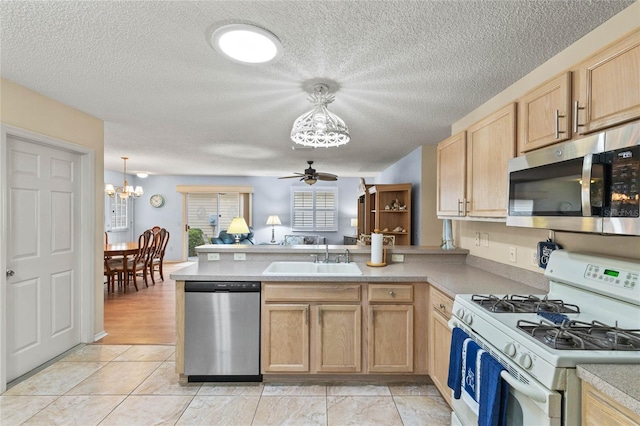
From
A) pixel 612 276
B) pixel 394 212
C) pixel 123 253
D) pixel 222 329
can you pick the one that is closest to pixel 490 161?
pixel 612 276

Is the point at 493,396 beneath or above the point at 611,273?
beneath

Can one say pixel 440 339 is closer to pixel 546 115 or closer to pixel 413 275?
pixel 413 275

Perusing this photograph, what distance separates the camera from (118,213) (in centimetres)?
730

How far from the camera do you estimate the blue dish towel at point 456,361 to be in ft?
5.30

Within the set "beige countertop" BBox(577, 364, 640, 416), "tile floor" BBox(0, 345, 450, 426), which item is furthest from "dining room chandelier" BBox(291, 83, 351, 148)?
"tile floor" BBox(0, 345, 450, 426)

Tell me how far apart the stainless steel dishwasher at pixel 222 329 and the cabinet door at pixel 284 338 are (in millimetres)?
70

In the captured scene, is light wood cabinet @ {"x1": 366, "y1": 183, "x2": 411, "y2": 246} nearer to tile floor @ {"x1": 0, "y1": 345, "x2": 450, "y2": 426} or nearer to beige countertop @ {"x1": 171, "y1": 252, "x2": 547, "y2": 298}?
beige countertop @ {"x1": 171, "y1": 252, "x2": 547, "y2": 298}

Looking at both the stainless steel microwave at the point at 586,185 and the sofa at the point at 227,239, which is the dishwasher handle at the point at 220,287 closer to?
the stainless steel microwave at the point at 586,185

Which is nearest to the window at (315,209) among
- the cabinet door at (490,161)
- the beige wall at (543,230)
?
the beige wall at (543,230)

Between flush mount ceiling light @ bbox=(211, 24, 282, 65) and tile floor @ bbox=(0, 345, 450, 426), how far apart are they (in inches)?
88.5

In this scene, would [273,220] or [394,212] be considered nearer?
[394,212]

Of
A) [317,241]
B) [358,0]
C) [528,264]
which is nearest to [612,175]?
[528,264]

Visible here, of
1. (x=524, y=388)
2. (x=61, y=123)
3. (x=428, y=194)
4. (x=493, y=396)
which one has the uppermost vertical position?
(x=61, y=123)

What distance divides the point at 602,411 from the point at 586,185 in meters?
0.81
